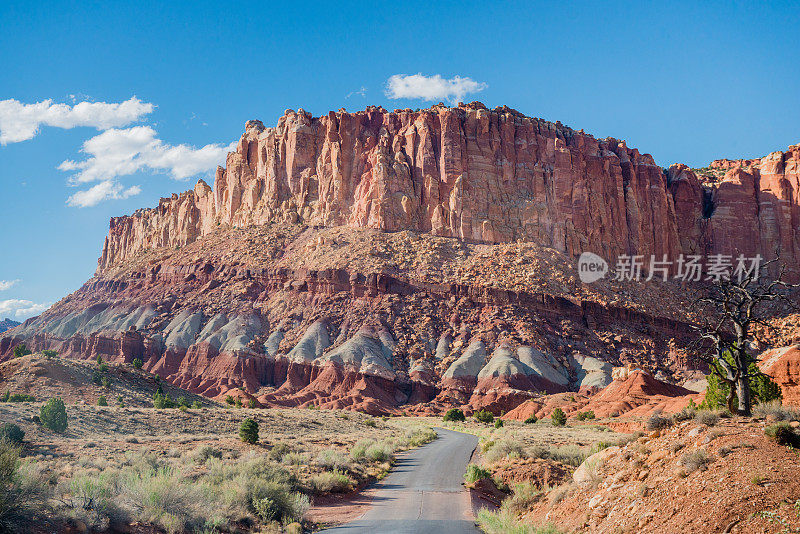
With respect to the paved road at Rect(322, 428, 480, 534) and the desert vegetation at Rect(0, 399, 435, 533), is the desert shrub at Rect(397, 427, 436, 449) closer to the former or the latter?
the desert vegetation at Rect(0, 399, 435, 533)

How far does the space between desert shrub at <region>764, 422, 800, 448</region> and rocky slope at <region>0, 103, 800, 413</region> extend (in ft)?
199

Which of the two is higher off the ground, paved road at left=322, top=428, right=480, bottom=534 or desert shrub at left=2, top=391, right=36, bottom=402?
desert shrub at left=2, top=391, right=36, bottom=402

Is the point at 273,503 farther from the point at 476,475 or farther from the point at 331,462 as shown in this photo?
the point at 331,462

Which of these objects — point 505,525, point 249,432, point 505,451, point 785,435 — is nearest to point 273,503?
point 505,525

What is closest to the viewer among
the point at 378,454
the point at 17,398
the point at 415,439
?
the point at 378,454

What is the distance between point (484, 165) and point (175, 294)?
190 ft

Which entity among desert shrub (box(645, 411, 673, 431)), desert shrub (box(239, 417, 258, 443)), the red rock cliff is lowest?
desert shrub (box(239, 417, 258, 443))

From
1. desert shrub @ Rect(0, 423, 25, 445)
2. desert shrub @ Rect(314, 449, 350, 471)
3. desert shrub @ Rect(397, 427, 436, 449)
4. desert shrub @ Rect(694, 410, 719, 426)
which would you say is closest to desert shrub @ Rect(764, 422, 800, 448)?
desert shrub @ Rect(694, 410, 719, 426)

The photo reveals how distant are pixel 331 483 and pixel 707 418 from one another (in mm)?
12259

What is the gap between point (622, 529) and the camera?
1172 cm

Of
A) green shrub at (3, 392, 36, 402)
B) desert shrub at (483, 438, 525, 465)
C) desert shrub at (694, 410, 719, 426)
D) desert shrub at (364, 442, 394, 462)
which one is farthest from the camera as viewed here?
green shrub at (3, 392, 36, 402)

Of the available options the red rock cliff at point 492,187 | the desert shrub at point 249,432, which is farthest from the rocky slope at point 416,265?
the desert shrub at point 249,432

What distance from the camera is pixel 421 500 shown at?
19.4 m

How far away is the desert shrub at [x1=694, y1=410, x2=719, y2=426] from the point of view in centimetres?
1430
